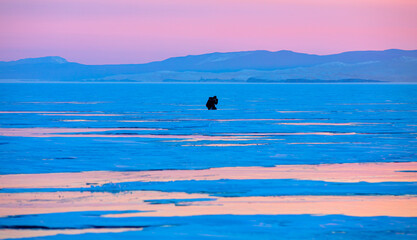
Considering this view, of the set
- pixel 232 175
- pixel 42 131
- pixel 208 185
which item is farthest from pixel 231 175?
pixel 42 131

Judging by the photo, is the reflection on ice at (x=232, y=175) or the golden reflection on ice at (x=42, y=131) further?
the golden reflection on ice at (x=42, y=131)

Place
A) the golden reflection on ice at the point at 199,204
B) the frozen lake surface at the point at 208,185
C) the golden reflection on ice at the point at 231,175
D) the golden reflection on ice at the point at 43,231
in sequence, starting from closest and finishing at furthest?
the golden reflection on ice at the point at 43,231 → the frozen lake surface at the point at 208,185 → the golden reflection on ice at the point at 199,204 → the golden reflection on ice at the point at 231,175

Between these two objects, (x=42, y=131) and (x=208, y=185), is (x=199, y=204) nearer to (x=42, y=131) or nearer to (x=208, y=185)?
(x=208, y=185)

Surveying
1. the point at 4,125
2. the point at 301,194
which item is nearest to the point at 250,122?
the point at 4,125

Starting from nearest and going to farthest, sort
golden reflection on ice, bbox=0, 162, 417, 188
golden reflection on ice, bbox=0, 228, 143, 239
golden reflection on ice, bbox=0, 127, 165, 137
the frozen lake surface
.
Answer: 1. golden reflection on ice, bbox=0, 228, 143, 239
2. the frozen lake surface
3. golden reflection on ice, bbox=0, 162, 417, 188
4. golden reflection on ice, bbox=0, 127, 165, 137

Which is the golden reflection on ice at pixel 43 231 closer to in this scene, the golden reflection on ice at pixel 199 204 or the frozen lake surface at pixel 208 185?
the frozen lake surface at pixel 208 185

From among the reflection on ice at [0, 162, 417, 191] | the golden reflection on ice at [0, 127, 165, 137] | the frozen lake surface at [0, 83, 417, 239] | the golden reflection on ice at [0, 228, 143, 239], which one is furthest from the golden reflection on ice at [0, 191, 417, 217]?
the golden reflection on ice at [0, 127, 165, 137]

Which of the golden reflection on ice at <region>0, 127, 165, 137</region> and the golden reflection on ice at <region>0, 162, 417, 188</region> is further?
the golden reflection on ice at <region>0, 127, 165, 137</region>

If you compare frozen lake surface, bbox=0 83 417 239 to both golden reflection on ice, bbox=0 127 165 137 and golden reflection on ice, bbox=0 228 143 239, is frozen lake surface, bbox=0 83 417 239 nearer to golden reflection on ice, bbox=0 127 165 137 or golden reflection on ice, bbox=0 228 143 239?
golden reflection on ice, bbox=0 228 143 239

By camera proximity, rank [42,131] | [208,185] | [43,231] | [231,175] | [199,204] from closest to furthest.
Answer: [43,231] → [199,204] → [208,185] → [231,175] → [42,131]

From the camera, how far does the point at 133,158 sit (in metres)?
20.3

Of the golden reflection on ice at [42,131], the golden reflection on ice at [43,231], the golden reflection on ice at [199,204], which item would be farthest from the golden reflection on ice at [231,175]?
the golden reflection on ice at [42,131]

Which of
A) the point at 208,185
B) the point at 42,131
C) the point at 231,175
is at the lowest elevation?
the point at 42,131

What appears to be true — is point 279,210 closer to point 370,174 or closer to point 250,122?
point 370,174
